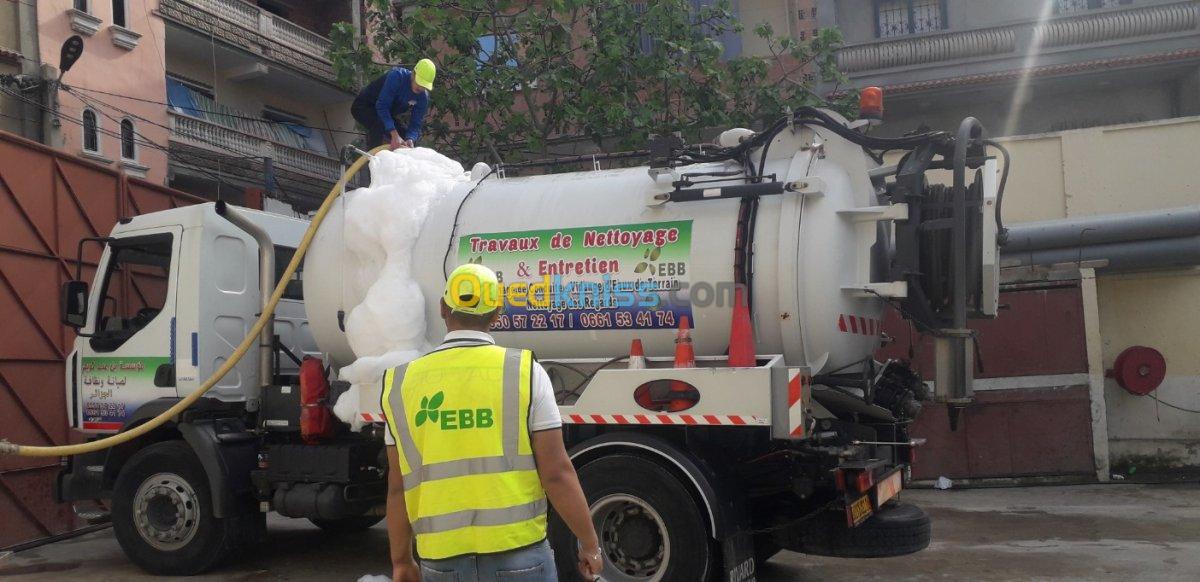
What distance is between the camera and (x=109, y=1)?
53.9ft

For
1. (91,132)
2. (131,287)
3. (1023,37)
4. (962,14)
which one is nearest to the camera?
(131,287)

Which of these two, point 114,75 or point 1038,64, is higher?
point 114,75

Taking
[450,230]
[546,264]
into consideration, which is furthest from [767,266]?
[450,230]

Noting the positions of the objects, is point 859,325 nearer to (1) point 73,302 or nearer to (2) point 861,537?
(2) point 861,537

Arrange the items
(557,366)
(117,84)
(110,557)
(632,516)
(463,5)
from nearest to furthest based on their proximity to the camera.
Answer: (632,516) → (557,366) → (110,557) → (463,5) → (117,84)

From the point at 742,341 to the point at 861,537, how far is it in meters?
1.36

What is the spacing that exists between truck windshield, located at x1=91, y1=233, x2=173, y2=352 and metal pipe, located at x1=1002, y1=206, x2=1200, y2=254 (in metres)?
A: 8.37

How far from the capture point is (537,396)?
304cm

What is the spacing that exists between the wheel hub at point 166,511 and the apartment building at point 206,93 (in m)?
7.09

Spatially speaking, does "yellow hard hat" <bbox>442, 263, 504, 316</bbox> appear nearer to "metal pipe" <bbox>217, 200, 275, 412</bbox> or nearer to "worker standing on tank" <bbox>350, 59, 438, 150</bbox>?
"metal pipe" <bbox>217, 200, 275, 412</bbox>

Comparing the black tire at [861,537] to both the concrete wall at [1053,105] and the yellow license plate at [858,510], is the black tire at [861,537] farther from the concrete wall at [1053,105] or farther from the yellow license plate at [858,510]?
the concrete wall at [1053,105]

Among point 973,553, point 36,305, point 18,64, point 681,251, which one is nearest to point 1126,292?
point 973,553

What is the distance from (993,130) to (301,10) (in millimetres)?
15259

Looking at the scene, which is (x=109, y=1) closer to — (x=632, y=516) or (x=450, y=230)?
(x=450, y=230)
